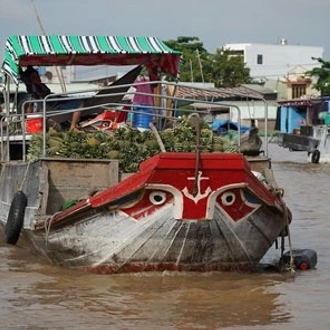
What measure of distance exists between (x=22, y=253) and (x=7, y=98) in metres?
2.10

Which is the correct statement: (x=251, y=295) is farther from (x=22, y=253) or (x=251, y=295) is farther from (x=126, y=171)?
(x=22, y=253)

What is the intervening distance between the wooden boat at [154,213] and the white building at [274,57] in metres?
60.1

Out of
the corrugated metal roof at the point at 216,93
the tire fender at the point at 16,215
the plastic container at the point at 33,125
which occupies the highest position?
the corrugated metal roof at the point at 216,93

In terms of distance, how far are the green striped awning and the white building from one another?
5731 centimetres

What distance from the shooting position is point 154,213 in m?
7.25

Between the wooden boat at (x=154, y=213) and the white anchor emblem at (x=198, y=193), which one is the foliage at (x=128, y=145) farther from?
the white anchor emblem at (x=198, y=193)

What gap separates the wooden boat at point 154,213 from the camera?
23.1ft

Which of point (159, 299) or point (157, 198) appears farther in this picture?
point (157, 198)

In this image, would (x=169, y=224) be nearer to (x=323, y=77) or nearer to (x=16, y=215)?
(x=16, y=215)

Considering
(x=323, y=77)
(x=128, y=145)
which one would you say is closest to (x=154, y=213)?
(x=128, y=145)

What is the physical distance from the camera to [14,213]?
8.68 m

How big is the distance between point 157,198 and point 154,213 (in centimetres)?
13

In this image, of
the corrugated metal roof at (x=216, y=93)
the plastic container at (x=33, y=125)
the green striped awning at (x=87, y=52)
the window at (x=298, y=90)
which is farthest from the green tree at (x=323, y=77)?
the plastic container at (x=33, y=125)

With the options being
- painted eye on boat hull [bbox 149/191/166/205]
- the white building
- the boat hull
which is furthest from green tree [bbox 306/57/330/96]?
painted eye on boat hull [bbox 149/191/166/205]
